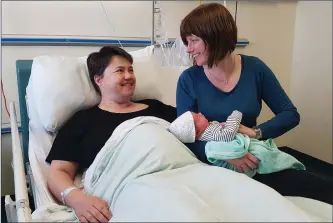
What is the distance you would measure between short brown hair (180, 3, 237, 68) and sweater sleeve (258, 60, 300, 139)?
0.18m

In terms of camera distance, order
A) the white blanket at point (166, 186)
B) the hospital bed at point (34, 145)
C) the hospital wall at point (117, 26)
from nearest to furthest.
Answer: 1. the white blanket at point (166, 186)
2. the hospital bed at point (34, 145)
3. the hospital wall at point (117, 26)

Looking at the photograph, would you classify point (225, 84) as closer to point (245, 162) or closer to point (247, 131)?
point (247, 131)

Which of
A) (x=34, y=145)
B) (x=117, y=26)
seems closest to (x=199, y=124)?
(x=34, y=145)

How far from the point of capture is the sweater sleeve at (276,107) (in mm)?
1353

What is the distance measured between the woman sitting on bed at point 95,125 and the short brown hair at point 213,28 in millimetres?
390

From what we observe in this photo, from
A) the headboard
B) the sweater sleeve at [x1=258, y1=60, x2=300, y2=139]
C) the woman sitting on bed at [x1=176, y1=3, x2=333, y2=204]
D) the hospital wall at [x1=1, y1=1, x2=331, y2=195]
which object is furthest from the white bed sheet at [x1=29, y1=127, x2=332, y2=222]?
the hospital wall at [x1=1, y1=1, x2=331, y2=195]

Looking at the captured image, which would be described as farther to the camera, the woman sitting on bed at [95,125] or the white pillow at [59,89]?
the white pillow at [59,89]

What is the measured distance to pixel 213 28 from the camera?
4.32 feet

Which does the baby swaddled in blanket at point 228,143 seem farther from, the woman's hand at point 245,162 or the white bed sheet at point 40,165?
the white bed sheet at point 40,165

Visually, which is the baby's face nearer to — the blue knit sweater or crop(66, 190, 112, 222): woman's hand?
the blue knit sweater

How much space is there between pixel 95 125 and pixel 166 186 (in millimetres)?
602

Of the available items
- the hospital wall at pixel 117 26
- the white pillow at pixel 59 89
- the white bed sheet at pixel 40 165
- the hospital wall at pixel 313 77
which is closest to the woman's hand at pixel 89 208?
the white bed sheet at pixel 40 165

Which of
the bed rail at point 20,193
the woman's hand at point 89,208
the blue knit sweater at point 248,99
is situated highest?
the blue knit sweater at point 248,99

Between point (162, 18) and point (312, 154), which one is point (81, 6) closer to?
point (162, 18)
